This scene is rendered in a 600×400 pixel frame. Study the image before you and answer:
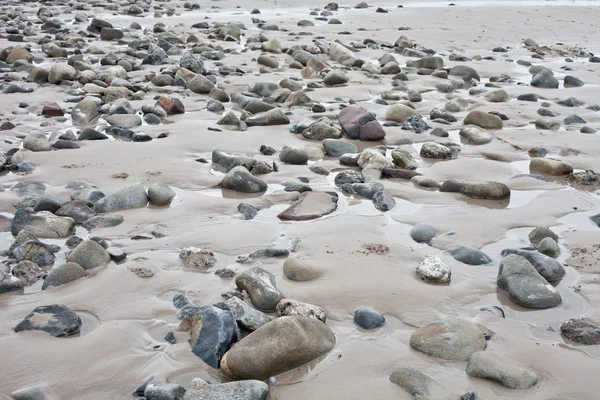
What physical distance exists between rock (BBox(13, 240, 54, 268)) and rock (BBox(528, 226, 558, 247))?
2.19 metres

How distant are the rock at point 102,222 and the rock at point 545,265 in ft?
6.24

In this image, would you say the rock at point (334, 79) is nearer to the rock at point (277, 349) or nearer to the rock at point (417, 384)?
the rock at point (277, 349)

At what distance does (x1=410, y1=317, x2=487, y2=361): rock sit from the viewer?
219cm

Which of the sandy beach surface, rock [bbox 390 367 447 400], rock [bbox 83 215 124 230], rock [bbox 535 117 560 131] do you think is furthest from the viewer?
rock [bbox 535 117 560 131]

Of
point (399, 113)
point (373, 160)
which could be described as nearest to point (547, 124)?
point (399, 113)

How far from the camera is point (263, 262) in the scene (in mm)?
2869

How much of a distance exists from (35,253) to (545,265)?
2.16m

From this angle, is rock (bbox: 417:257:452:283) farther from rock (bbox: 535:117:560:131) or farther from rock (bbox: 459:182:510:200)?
rock (bbox: 535:117:560:131)

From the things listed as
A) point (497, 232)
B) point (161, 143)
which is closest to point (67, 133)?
point (161, 143)

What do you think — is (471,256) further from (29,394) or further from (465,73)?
(465,73)

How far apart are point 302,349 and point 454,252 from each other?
43.0 inches

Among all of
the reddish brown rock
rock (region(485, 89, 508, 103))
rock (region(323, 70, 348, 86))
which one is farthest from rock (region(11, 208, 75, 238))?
rock (region(485, 89, 508, 103))

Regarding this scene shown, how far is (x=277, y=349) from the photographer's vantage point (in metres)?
2.10

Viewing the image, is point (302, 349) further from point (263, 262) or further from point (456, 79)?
point (456, 79)
